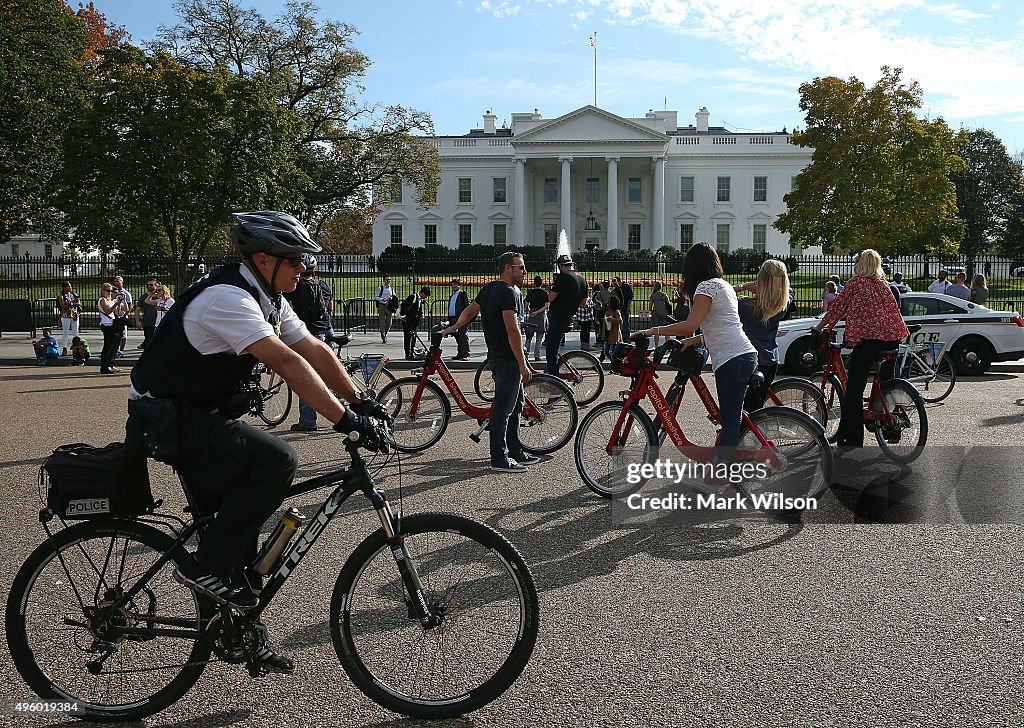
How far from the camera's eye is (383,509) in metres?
3.43

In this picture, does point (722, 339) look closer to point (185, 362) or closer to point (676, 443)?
point (676, 443)

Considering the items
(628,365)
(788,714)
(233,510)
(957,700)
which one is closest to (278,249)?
(233,510)

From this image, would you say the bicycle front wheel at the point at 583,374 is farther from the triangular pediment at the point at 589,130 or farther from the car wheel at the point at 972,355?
the triangular pediment at the point at 589,130

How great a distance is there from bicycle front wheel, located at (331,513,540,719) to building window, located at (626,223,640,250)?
8229cm

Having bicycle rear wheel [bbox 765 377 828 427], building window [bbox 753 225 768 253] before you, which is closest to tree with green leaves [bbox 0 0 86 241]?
bicycle rear wheel [bbox 765 377 828 427]

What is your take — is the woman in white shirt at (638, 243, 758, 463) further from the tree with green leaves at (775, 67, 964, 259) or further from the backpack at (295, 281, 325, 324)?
the tree with green leaves at (775, 67, 964, 259)

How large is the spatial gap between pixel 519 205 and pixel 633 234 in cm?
1060

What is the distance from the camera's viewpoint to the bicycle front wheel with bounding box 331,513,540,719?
342cm

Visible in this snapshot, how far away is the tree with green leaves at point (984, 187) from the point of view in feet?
250

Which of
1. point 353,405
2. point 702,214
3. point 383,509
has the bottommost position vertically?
point 383,509

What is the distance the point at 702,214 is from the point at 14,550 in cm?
8253

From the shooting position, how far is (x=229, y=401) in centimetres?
346

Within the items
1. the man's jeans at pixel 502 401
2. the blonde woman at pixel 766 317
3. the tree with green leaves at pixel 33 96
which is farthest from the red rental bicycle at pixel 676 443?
the tree with green leaves at pixel 33 96

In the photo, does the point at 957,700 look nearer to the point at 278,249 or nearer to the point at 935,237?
the point at 278,249
